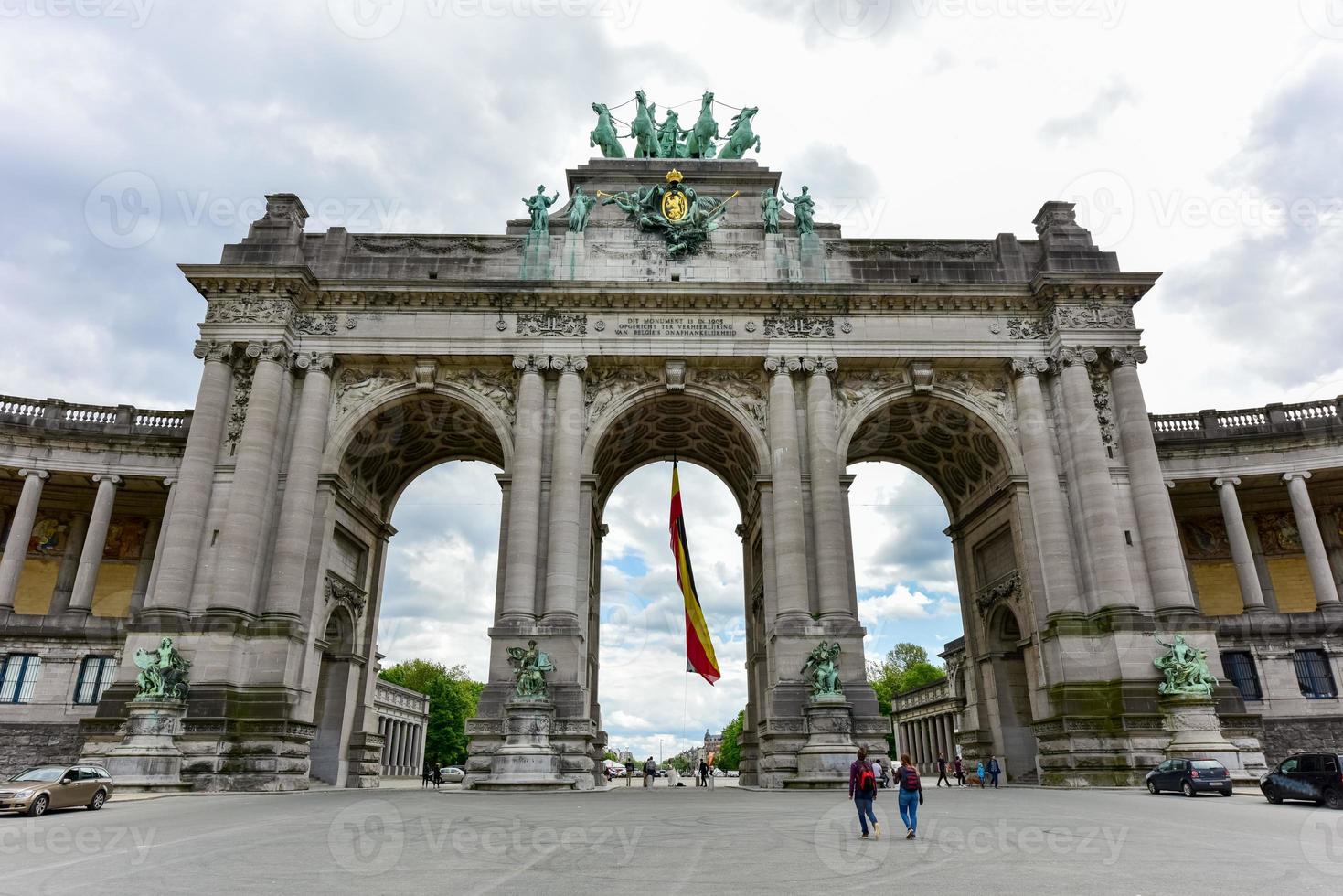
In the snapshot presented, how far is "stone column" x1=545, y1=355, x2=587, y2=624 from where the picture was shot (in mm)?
29500

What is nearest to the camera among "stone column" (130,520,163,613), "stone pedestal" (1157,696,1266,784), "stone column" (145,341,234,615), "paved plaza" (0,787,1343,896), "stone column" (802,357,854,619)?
"paved plaza" (0,787,1343,896)

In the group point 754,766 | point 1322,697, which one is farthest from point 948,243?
point 1322,697

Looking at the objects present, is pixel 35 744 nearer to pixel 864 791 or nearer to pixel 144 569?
pixel 144 569

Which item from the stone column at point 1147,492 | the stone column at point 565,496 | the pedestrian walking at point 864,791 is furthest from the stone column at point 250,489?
the stone column at point 1147,492

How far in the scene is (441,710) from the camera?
288 ft

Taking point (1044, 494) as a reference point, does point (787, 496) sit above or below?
below

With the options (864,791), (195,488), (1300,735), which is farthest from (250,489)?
(1300,735)

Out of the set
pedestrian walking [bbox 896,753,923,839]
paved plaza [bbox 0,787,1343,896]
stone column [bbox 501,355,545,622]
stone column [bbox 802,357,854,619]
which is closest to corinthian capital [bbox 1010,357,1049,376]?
stone column [bbox 802,357,854,619]

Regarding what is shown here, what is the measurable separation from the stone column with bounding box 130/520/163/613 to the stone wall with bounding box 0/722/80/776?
643 cm

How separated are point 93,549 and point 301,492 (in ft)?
51.4

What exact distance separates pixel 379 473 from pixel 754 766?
69.3ft

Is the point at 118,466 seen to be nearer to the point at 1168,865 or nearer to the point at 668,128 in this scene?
the point at 668,128

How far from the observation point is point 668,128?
132 ft

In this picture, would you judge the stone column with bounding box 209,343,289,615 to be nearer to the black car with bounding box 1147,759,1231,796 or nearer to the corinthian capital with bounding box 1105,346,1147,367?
the black car with bounding box 1147,759,1231,796
